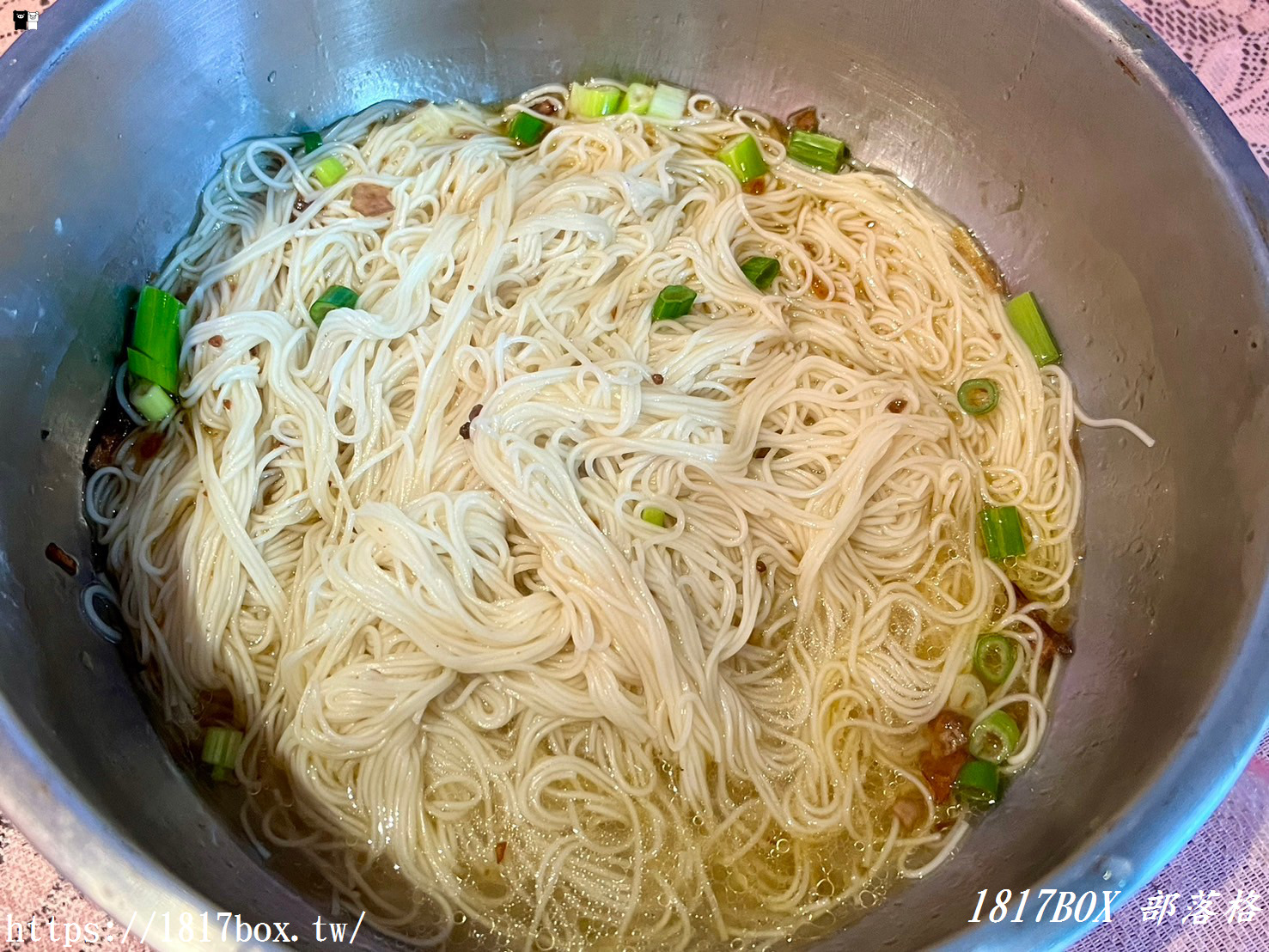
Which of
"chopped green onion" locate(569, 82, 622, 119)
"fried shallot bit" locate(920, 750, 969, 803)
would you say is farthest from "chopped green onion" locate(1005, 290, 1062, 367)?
"chopped green onion" locate(569, 82, 622, 119)

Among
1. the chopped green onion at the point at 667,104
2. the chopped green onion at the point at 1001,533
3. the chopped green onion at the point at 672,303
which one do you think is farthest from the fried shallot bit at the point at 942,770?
the chopped green onion at the point at 667,104

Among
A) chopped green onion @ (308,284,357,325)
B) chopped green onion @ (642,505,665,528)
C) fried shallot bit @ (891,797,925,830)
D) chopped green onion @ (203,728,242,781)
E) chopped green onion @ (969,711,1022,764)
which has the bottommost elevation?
fried shallot bit @ (891,797,925,830)

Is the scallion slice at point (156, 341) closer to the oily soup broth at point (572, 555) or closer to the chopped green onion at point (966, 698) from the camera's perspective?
the oily soup broth at point (572, 555)

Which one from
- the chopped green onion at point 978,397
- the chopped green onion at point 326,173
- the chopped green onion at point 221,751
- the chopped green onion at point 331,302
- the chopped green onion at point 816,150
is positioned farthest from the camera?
the chopped green onion at point 816,150

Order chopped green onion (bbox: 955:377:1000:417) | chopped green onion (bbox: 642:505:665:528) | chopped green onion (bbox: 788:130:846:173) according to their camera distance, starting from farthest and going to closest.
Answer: chopped green onion (bbox: 788:130:846:173) < chopped green onion (bbox: 955:377:1000:417) < chopped green onion (bbox: 642:505:665:528)

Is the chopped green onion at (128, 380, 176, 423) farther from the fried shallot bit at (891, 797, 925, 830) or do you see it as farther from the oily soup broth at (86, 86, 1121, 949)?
the fried shallot bit at (891, 797, 925, 830)

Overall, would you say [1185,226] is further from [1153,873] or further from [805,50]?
[1153,873]

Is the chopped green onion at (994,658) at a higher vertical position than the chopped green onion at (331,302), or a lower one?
lower
